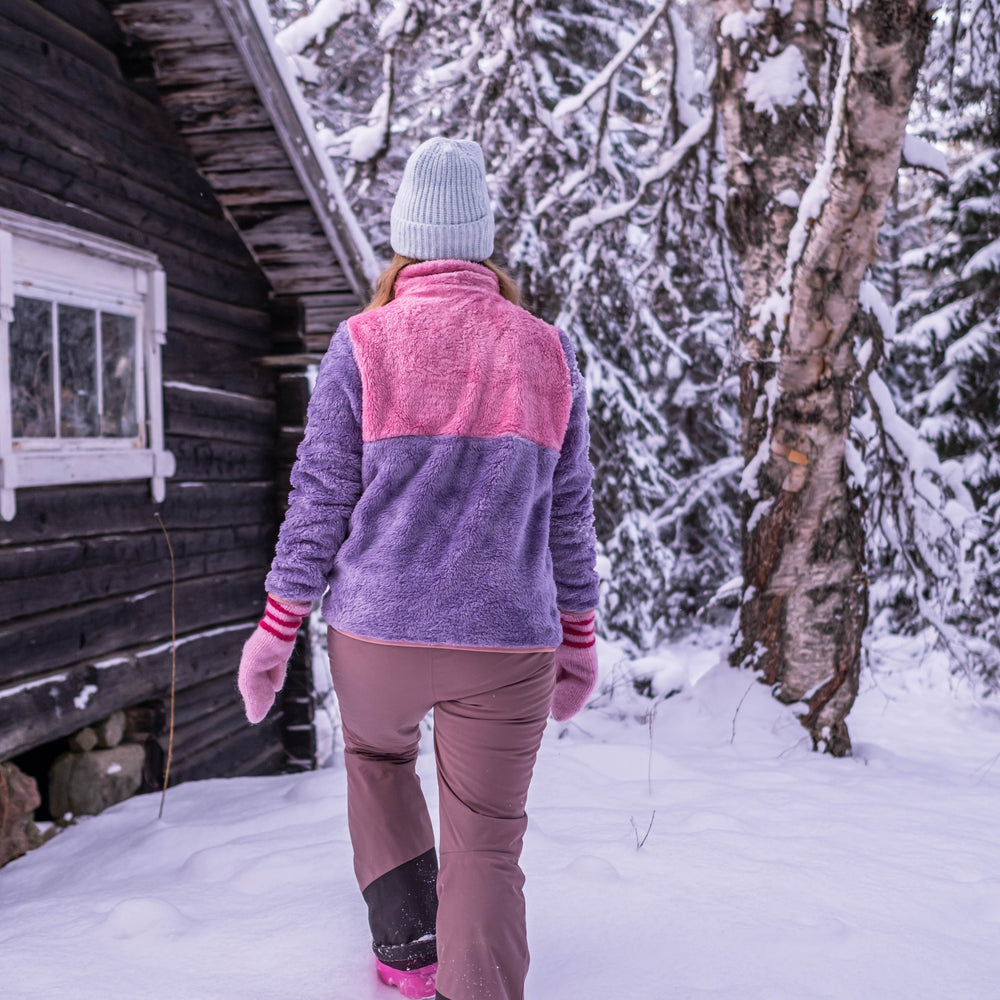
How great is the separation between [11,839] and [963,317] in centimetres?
1123

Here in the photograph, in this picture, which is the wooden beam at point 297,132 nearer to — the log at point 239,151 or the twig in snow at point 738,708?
the log at point 239,151

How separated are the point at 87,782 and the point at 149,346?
7.15ft

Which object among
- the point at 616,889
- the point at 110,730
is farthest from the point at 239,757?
the point at 616,889

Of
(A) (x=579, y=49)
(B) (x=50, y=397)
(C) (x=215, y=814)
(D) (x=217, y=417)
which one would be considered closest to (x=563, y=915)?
(C) (x=215, y=814)

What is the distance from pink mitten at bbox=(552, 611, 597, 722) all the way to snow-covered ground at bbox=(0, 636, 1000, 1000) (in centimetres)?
65

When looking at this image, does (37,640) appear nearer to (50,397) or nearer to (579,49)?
(50,397)

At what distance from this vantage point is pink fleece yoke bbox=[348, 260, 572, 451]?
6.55 ft

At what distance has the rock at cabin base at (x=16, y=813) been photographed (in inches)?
146

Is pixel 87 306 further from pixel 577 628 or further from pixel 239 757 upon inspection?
pixel 577 628

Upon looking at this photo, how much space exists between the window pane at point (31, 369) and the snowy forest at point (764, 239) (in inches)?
123

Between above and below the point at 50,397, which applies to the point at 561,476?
below

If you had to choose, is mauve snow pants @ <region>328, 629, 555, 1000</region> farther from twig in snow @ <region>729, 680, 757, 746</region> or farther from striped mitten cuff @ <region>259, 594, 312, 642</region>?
twig in snow @ <region>729, 680, 757, 746</region>

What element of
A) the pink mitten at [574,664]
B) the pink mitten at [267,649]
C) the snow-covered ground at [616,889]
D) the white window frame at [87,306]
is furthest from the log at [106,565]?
the pink mitten at [574,664]

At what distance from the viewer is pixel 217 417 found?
5707 mm
